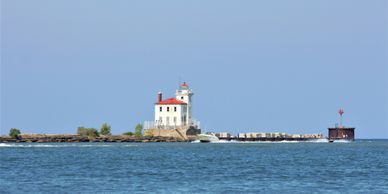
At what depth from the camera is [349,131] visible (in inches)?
5832

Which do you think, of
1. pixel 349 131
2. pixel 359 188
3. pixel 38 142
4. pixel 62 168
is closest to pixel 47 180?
pixel 62 168

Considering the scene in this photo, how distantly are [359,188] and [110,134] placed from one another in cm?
9756

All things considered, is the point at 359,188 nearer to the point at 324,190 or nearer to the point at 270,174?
the point at 324,190

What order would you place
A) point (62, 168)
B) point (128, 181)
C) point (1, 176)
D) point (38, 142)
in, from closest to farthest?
point (128, 181) → point (1, 176) → point (62, 168) → point (38, 142)

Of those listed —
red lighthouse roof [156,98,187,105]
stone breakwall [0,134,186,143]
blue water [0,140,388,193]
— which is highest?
red lighthouse roof [156,98,187,105]

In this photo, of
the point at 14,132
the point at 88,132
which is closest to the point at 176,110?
the point at 88,132

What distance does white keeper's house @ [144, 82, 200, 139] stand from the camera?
129750 mm

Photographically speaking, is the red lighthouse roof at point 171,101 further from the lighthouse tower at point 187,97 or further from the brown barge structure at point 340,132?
the brown barge structure at point 340,132

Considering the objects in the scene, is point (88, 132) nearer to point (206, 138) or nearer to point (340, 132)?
point (206, 138)

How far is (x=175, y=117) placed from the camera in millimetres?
130125

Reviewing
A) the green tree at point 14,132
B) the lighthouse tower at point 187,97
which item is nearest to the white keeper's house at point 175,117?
the lighthouse tower at point 187,97

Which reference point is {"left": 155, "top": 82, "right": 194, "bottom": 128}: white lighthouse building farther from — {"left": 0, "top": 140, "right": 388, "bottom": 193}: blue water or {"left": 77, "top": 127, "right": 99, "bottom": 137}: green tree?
{"left": 0, "top": 140, "right": 388, "bottom": 193}: blue water

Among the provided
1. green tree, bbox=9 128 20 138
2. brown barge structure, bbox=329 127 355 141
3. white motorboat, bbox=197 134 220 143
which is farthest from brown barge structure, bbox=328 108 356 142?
green tree, bbox=9 128 20 138

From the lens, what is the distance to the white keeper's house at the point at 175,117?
130 meters
